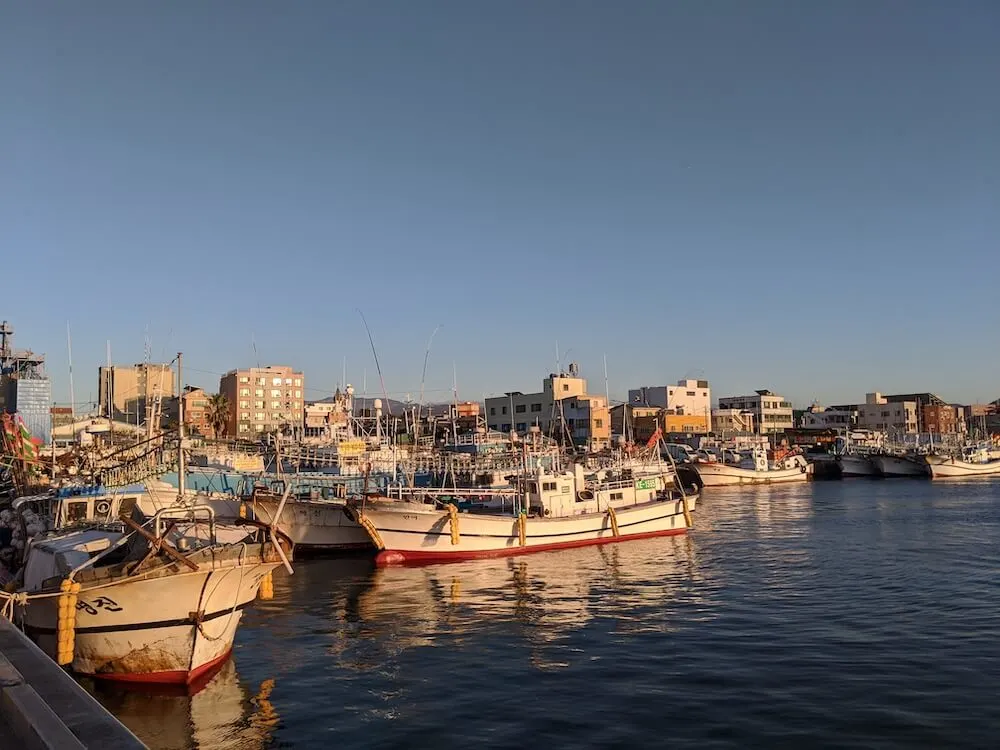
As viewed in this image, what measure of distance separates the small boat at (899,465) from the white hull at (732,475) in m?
19.3

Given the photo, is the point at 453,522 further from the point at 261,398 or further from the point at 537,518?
the point at 261,398

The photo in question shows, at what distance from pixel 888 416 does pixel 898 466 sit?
57.4 metres

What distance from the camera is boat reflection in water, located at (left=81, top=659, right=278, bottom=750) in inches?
592

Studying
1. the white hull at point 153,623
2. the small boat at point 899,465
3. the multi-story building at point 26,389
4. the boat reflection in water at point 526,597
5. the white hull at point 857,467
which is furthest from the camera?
the white hull at point 857,467

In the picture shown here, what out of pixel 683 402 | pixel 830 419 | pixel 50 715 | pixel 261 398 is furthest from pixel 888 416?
pixel 50 715

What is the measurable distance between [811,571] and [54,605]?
29793 mm

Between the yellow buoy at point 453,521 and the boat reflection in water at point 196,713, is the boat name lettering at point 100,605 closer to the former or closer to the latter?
the boat reflection in water at point 196,713

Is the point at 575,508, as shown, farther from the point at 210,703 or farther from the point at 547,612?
the point at 210,703

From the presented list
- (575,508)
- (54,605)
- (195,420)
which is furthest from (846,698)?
(195,420)

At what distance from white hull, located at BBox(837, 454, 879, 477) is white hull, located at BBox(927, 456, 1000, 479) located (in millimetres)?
9908

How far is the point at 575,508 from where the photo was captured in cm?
4381

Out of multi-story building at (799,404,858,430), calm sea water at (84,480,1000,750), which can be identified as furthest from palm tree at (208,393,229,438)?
multi-story building at (799,404,858,430)

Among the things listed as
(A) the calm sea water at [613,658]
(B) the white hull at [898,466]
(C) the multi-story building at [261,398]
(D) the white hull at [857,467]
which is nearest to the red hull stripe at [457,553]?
(A) the calm sea water at [613,658]

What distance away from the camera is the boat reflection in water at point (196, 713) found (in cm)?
1503
